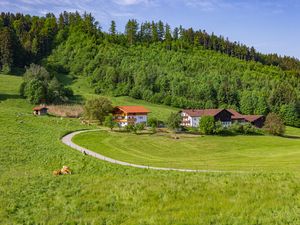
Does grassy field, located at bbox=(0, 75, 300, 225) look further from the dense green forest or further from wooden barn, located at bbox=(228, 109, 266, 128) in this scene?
the dense green forest

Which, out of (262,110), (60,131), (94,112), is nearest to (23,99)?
(94,112)

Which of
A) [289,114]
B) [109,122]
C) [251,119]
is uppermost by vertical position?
[109,122]

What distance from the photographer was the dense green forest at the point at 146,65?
125 meters

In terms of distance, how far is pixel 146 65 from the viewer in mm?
147625

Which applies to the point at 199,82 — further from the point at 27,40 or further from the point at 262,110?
the point at 27,40

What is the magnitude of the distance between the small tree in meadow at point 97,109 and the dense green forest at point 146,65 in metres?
41.4

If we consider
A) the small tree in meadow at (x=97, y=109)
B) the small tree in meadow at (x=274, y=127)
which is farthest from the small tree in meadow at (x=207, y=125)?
the small tree in meadow at (x=97, y=109)

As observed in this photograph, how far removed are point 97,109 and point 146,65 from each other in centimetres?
7592

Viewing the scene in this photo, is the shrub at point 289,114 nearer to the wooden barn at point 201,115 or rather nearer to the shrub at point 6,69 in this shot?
the wooden barn at point 201,115

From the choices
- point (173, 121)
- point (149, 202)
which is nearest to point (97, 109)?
point (173, 121)

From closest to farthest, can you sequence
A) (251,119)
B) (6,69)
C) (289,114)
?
(251,119), (6,69), (289,114)

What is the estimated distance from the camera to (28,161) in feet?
101

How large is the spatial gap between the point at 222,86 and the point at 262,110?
18.1 m

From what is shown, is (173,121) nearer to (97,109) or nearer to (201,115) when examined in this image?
(97,109)
